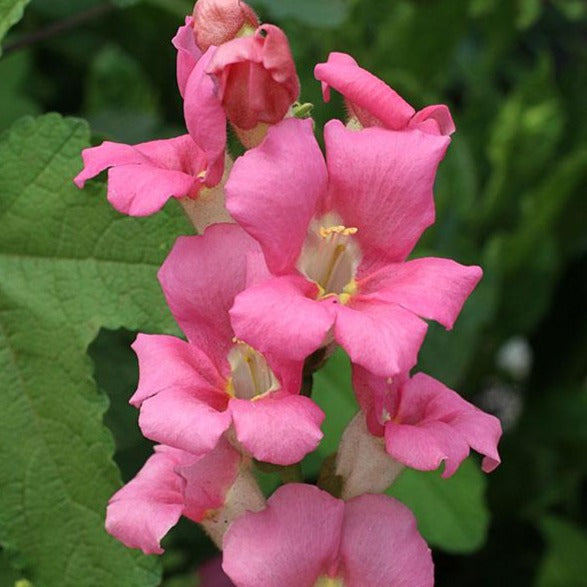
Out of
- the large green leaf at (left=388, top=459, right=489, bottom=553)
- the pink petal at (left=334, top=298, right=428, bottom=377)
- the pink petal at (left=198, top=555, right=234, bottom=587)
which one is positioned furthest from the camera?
the pink petal at (left=198, top=555, right=234, bottom=587)

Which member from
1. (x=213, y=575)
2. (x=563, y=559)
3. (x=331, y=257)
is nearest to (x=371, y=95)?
(x=331, y=257)

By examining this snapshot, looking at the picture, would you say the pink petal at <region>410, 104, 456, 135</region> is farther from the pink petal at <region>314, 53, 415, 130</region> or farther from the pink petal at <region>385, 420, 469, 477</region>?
the pink petal at <region>385, 420, 469, 477</region>

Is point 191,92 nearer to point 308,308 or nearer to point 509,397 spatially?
point 308,308

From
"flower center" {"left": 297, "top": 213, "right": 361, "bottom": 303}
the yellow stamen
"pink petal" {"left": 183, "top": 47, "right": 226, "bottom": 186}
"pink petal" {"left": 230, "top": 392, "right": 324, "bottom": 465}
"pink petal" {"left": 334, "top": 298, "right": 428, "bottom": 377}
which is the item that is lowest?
"pink petal" {"left": 230, "top": 392, "right": 324, "bottom": 465}

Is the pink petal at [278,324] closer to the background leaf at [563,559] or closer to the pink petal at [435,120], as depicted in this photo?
the pink petal at [435,120]

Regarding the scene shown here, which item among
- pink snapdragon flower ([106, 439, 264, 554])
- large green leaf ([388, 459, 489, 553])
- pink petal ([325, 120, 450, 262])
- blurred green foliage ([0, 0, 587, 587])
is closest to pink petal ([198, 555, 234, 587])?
blurred green foliage ([0, 0, 587, 587])

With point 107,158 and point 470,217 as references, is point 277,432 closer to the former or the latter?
point 107,158

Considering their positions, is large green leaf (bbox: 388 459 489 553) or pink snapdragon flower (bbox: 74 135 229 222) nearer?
pink snapdragon flower (bbox: 74 135 229 222)
